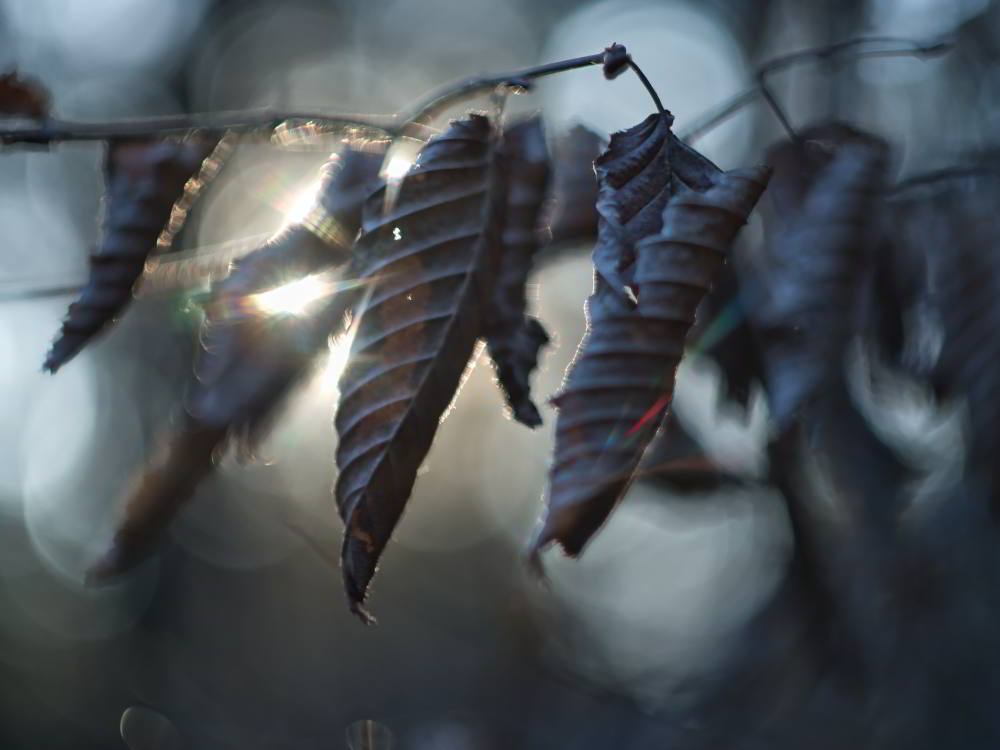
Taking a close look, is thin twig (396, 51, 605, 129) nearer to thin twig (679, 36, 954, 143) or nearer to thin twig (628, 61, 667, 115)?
thin twig (628, 61, 667, 115)

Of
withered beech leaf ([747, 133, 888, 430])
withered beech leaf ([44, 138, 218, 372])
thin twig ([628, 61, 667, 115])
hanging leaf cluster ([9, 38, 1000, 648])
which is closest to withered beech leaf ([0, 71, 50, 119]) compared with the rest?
hanging leaf cluster ([9, 38, 1000, 648])

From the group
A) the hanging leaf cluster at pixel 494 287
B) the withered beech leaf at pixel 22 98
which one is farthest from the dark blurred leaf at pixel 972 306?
the withered beech leaf at pixel 22 98

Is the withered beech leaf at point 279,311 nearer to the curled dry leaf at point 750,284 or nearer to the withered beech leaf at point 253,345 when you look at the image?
the withered beech leaf at point 253,345

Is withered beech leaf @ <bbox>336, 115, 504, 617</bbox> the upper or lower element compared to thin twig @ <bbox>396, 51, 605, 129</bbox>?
lower

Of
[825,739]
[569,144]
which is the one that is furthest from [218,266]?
[825,739]

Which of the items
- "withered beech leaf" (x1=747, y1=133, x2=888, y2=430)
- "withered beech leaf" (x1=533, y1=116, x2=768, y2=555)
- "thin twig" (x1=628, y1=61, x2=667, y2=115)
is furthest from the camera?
"withered beech leaf" (x1=747, y1=133, x2=888, y2=430)

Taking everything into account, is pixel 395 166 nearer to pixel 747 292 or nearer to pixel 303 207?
pixel 303 207
